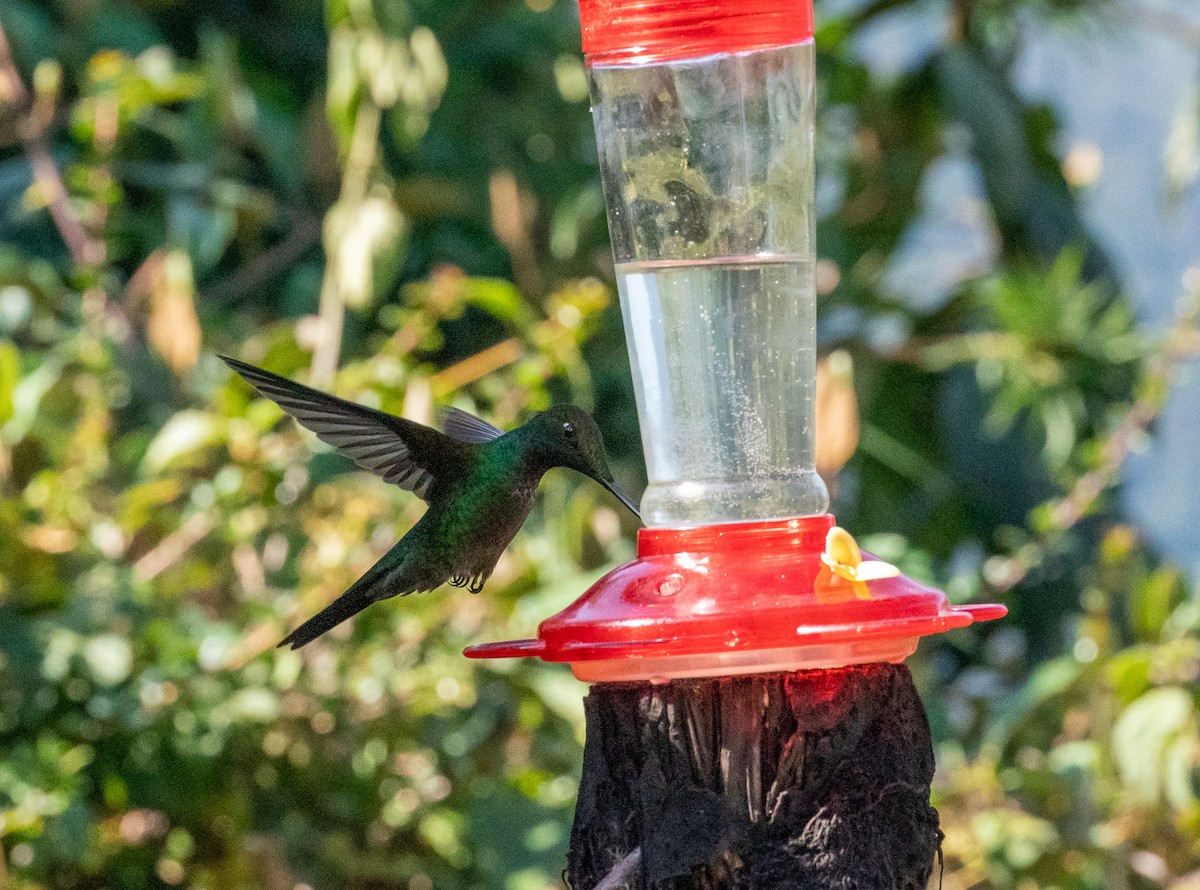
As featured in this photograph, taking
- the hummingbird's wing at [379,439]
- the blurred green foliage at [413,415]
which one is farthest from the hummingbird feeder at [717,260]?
the blurred green foliage at [413,415]

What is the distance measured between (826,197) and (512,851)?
2364 millimetres

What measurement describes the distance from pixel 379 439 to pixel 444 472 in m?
0.09

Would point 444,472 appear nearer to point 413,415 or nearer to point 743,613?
point 743,613

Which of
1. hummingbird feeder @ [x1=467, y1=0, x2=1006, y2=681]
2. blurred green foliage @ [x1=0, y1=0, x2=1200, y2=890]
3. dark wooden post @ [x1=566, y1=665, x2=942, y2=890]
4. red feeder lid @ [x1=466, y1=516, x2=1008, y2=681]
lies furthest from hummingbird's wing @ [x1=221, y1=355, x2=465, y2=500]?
blurred green foliage @ [x1=0, y1=0, x2=1200, y2=890]

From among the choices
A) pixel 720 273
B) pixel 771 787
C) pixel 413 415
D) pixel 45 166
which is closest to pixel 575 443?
pixel 720 273

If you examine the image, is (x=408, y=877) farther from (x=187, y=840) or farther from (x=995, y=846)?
(x=995, y=846)

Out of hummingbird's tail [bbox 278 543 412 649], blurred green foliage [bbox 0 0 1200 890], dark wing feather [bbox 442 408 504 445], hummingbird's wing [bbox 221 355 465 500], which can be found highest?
hummingbird's wing [bbox 221 355 465 500]

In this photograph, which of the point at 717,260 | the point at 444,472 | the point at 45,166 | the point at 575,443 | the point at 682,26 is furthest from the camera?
the point at 45,166

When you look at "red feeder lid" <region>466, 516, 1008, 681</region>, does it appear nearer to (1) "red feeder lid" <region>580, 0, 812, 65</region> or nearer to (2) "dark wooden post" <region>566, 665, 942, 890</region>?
(2) "dark wooden post" <region>566, 665, 942, 890</region>

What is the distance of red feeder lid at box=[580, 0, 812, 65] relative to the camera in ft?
4.29

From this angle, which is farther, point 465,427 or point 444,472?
point 465,427

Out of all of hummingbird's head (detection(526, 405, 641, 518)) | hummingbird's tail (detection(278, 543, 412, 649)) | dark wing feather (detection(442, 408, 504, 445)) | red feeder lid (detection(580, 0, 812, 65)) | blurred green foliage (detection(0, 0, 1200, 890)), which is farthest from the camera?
blurred green foliage (detection(0, 0, 1200, 890))

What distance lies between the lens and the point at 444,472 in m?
1.71

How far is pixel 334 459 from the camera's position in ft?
9.11
